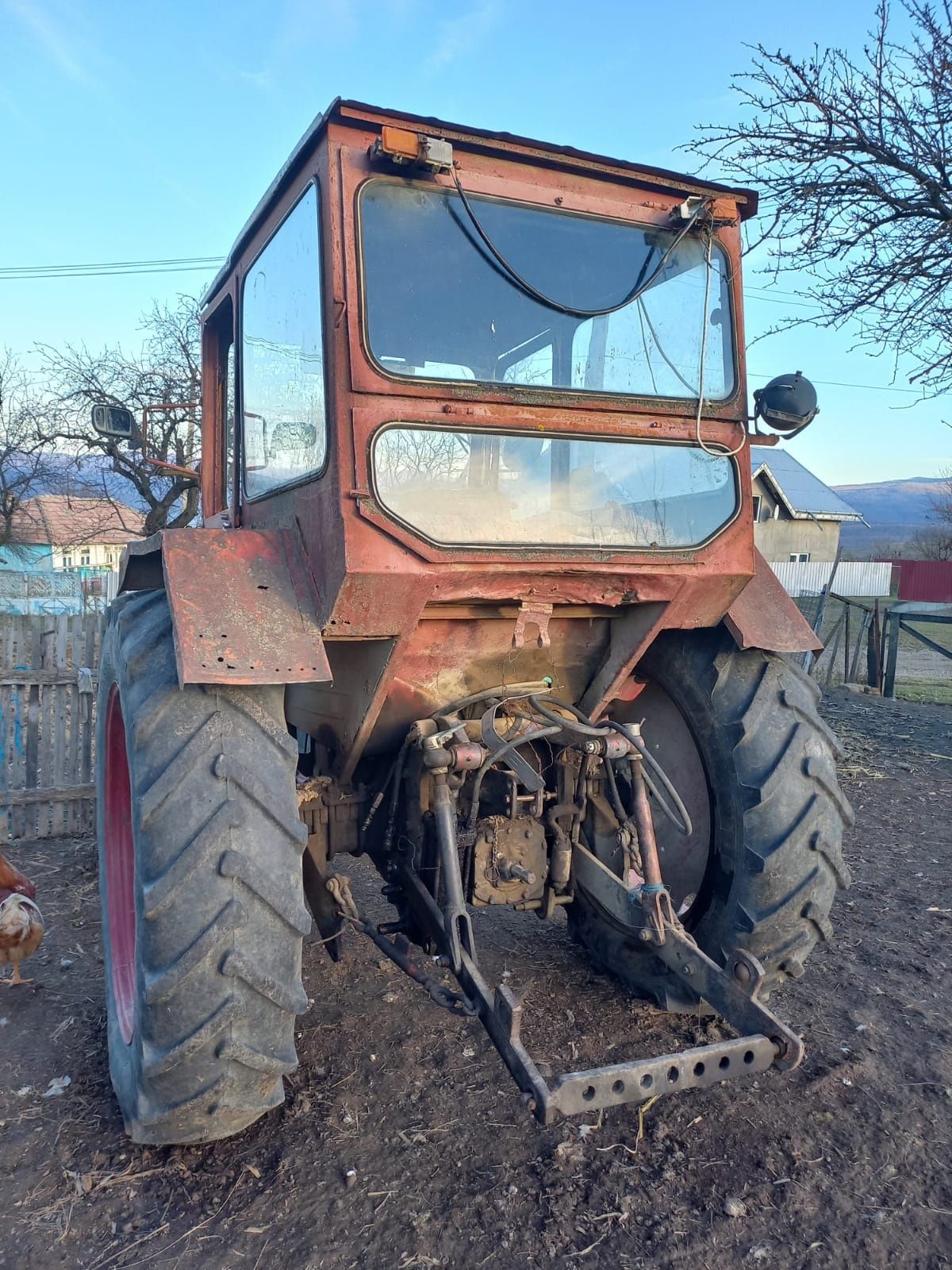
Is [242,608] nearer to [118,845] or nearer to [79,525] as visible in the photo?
[118,845]

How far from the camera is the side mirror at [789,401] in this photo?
2932 millimetres

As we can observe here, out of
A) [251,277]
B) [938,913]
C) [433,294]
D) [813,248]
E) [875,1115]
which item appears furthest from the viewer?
[813,248]

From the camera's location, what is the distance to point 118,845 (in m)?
3.55

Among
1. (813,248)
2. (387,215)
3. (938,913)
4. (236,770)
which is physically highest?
(813,248)

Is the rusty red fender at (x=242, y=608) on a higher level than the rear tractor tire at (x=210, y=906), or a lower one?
higher

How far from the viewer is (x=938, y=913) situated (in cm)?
455

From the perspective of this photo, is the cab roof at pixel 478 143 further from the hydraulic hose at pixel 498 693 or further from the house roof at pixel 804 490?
the house roof at pixel 804 490

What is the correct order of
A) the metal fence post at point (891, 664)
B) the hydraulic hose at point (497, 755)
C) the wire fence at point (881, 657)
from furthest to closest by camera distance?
the metal fence post at point (891, 664) → the wire fence at point (881, 657) → the hydraulic hose at point (497, 755)

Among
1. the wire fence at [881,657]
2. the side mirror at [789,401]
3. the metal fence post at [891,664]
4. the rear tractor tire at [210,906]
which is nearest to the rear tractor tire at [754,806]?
the side mirror at [789,401]

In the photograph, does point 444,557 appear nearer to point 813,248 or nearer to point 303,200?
point 303,200

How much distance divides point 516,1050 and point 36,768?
4.85 metres

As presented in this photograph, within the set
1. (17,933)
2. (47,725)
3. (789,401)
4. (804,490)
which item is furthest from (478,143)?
(804,490)

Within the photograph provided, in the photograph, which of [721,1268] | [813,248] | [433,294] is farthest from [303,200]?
[813,248]

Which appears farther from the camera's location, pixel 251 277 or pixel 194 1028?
pixel 251 277
